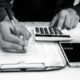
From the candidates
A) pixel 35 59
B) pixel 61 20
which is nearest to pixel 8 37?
pixel 35 59

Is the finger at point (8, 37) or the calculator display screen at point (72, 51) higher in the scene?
the finger at point (8, 37)

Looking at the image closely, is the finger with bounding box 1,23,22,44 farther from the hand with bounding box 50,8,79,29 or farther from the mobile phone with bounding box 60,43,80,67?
the hand with bounding box 50,8,79,29

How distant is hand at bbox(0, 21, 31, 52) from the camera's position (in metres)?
0.64

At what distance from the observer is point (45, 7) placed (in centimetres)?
120

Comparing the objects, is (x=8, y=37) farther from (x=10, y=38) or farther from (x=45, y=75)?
(x=45, y=75)

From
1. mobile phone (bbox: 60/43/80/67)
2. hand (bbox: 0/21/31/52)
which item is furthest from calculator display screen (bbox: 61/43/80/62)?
hand (bbox: 0/21/31/52)

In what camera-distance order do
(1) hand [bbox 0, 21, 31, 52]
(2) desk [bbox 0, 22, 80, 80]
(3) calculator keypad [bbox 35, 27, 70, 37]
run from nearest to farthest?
(2) desk [bbox 0, 22, 80, 80]
(1) hand [bbox 0, 21, 31, 52]
(3) calculator keypad [bbox 35, 27, 70, 37]

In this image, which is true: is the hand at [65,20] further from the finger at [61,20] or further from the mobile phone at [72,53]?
the mobile phone at [72,53]

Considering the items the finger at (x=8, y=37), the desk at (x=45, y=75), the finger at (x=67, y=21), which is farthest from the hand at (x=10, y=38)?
the finger at (x=67, y=21)

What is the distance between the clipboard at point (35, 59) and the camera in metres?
0.54

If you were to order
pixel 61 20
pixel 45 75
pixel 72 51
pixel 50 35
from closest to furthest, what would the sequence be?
pixel 45 75 < pixel 72 51 < pixel 50 35 < pixel 61 20

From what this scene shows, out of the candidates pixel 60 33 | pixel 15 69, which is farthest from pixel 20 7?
pixel 15 69

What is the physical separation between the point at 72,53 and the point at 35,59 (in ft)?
0.37

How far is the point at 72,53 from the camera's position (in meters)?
0.62
